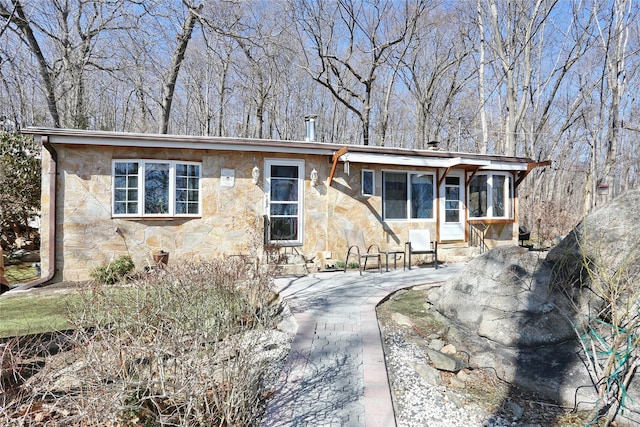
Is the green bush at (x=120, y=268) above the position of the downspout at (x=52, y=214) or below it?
below

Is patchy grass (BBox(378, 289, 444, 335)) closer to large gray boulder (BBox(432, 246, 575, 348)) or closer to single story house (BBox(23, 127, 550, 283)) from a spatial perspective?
large gray boulder (BBox(432, 246, 575, 348))

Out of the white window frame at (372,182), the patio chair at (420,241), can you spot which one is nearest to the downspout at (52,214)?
the white window frame at (372,182)

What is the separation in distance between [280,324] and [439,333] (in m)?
1.93

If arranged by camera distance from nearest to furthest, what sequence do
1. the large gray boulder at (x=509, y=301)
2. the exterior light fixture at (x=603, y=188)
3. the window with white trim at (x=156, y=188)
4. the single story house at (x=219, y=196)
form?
the large gray boulder at (x=509, y=301) < the single story house at (x=219, y=196) < the window with white trim at (x=156, y=188) < the exterior light fixture at (x=603, y=188)

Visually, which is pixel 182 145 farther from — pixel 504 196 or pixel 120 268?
pixel 504 196

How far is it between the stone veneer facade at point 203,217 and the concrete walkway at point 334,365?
8.24ft

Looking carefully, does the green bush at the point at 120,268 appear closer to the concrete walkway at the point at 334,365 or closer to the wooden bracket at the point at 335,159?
the concrete walkway at the point at 334,365

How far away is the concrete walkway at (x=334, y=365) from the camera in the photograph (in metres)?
Result: 2.40

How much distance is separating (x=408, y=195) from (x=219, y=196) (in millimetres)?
4770

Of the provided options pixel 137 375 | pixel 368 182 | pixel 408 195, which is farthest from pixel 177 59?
pixel 137 375

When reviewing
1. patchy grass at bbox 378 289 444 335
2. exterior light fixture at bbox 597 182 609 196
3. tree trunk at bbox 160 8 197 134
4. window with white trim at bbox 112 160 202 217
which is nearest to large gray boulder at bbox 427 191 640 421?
patchy grass at bbox 378 289 444 335

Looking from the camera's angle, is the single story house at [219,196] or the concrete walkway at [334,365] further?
the single story house at [219,196]

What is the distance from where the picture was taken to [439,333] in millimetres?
4023

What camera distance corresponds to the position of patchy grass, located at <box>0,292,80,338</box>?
4.01 meters
